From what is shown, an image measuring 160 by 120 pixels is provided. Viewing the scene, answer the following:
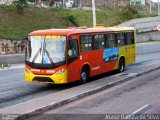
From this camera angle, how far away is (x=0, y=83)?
20453mm

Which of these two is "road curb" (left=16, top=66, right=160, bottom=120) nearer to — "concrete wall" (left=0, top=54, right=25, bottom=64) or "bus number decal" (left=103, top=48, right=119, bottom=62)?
"bus number decal" (left=103, top=48, right=119, bottom=62)

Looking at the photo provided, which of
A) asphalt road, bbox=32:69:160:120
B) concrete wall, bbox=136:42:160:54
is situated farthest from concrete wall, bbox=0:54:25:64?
concrete wall, bbox=136:42:160:54

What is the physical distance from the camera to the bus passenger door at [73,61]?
60.1 ft

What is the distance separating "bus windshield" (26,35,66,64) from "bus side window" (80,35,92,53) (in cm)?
155

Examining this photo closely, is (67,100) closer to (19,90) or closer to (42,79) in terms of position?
(42,79)

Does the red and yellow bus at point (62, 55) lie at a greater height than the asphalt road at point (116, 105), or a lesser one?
greater

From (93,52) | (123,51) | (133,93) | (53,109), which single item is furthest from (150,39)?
(53,109)

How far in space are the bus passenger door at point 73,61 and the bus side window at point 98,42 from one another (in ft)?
7.22

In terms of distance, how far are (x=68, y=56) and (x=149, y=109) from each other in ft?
19.5

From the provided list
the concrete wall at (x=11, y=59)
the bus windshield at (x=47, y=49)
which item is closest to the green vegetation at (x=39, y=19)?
the concrete wall at (x=11, y=59)

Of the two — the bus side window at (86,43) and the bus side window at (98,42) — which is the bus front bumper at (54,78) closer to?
the bus side window at (86,43)

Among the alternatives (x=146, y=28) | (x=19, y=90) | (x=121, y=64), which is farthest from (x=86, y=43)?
(x=146, y=28)

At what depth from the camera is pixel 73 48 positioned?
18656 millimetres

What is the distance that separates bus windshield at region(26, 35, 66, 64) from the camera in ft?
59.4
